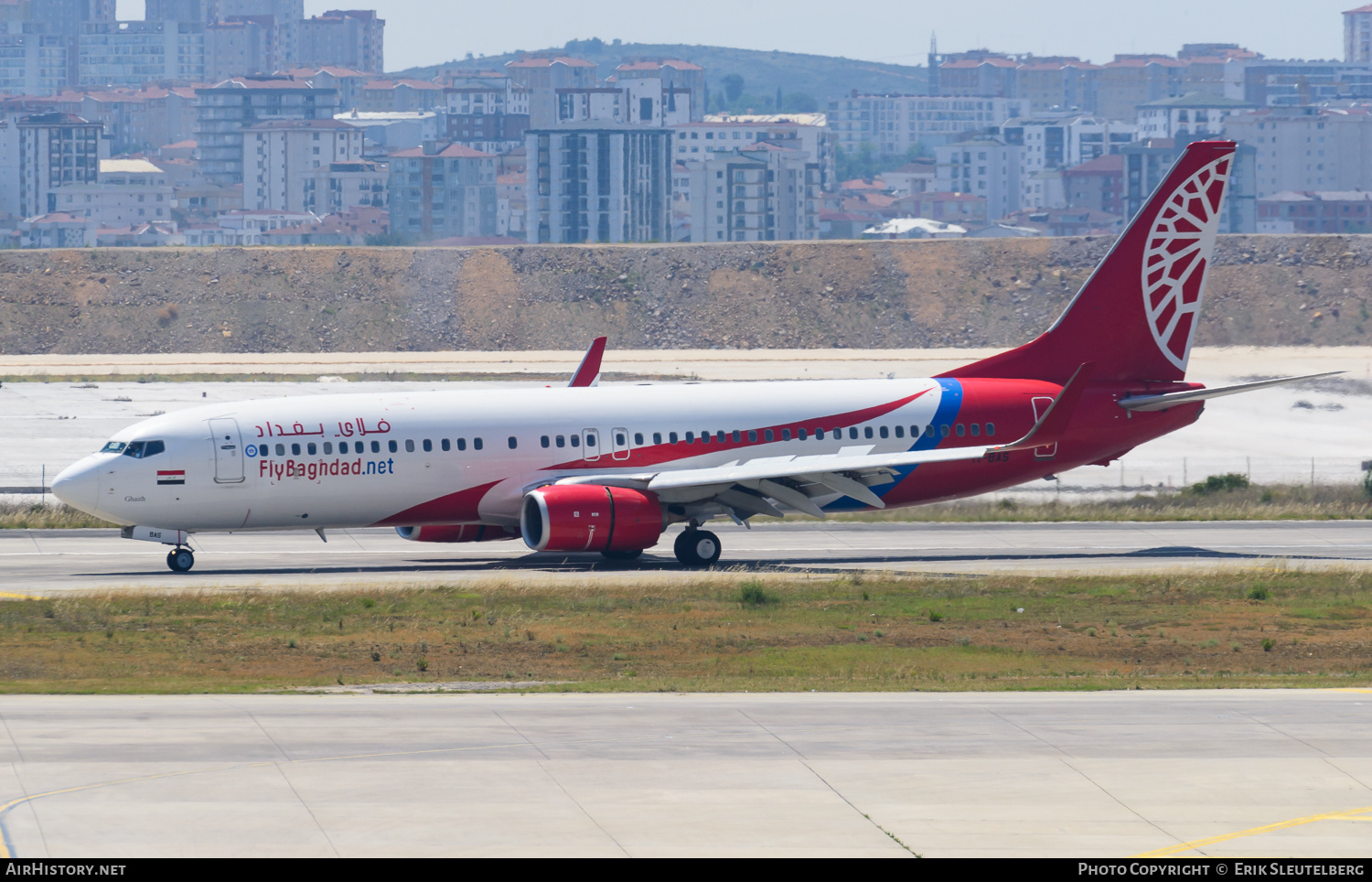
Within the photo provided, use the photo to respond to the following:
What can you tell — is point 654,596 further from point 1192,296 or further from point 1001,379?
point 1192,296

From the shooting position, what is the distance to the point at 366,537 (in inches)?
1940

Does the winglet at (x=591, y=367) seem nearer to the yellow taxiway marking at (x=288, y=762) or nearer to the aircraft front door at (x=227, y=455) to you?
the aircraft front door at (x=227, y=455)

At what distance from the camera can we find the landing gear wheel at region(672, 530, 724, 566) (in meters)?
42.8

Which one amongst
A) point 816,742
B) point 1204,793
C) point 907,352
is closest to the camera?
point 1204,793

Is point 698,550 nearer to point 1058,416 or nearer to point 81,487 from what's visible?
point 1058,416

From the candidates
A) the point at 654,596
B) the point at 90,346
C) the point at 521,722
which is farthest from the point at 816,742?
the point at 90,346

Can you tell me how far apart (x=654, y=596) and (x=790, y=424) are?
8.77m

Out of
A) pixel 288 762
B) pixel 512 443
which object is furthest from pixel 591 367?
pixel 288 762

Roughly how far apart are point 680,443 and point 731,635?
1202 centimetres

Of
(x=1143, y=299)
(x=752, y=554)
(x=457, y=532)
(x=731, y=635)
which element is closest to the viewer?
(x=731, y=635)

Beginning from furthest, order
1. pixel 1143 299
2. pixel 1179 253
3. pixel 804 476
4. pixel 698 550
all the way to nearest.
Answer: pixel 1179 253 → pixel 1143 299 → pixel 698 550 → pixel 804 476

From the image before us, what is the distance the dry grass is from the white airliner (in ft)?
11.7

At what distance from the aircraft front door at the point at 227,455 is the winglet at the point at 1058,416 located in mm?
17214

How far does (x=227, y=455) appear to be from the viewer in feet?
132
